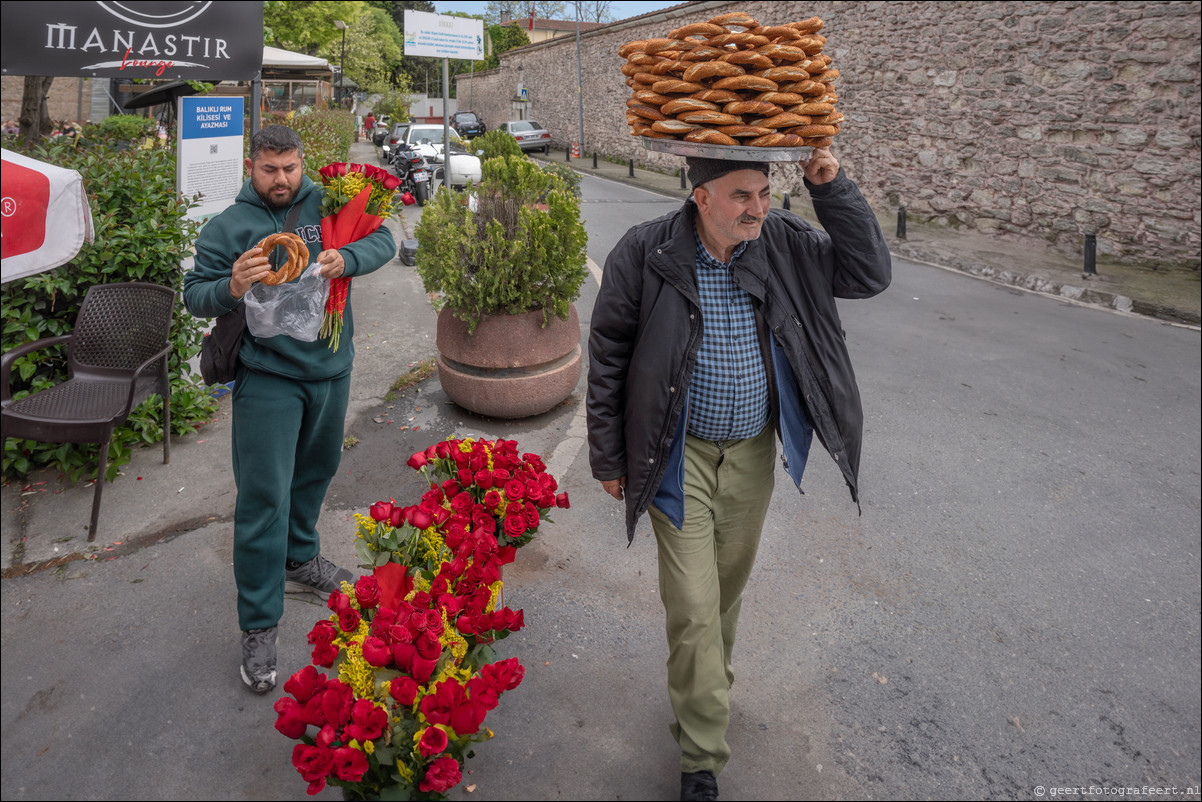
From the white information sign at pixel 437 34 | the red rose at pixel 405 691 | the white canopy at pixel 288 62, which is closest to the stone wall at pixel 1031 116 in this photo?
the white information sign at pixel 437 34

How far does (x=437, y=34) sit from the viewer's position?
46.0 ft

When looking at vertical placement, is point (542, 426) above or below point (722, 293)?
below

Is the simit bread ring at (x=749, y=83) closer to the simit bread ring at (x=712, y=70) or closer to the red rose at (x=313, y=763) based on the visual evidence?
the simit bread ring at (x=712, y=70)

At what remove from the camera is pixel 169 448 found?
16.6 feet

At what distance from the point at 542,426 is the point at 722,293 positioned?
11.3ft

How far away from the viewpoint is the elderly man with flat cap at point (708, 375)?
8.55 feet

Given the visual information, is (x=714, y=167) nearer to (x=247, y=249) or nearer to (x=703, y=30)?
(x=703, y=30)

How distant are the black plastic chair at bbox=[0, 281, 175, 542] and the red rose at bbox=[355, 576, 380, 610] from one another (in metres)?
2.20

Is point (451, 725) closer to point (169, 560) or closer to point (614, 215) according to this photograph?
point (169, 560)

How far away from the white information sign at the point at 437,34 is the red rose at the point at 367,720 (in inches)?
517

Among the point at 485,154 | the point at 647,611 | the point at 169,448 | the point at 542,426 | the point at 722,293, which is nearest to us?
the point at 722,293

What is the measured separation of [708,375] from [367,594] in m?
1.29

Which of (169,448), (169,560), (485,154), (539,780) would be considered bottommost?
(539,780)

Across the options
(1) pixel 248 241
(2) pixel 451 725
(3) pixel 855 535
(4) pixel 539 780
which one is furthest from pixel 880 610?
(1) pixel 248 241
